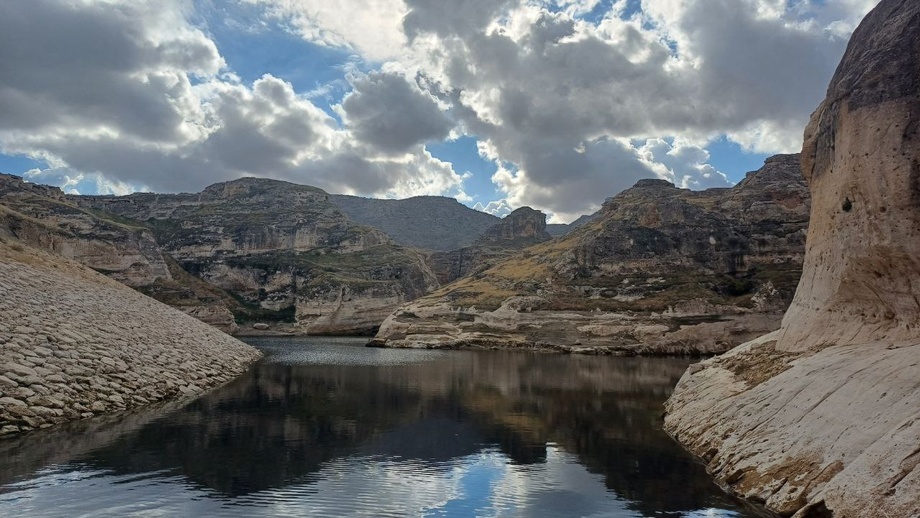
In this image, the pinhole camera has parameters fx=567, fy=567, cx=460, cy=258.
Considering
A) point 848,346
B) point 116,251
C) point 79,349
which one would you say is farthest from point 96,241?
point 848,346

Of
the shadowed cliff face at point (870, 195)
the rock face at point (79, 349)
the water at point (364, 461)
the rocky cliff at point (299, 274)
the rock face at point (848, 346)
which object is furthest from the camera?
the rocky cliff at point (299, 274)

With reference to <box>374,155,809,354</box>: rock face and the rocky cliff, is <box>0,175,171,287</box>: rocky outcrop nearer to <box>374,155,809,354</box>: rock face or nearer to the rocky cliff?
the rocky cliff

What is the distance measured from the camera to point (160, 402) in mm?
33062

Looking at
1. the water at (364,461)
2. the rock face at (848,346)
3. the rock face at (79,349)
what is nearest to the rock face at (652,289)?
the water at (364,461)

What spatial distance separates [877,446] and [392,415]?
78.7 ft

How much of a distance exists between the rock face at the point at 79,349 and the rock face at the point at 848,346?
27863mm

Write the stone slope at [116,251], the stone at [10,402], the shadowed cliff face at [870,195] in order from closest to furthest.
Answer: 1. the shadowed cliff face at [870,195]
2. the stone at [10,402]
3. the stone slope at [116,251]

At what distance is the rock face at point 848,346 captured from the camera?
549 inches

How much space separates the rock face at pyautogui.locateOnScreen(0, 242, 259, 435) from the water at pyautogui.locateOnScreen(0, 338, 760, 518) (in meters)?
1.66

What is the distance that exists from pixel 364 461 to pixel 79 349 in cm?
1821

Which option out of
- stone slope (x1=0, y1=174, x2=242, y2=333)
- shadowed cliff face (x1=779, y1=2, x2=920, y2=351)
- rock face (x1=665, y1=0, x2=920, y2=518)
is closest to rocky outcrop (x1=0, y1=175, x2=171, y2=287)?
stone slope (x1=0, y1=174, x2=242, y2=333)

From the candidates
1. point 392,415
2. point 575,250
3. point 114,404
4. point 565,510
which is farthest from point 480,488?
point 575,250

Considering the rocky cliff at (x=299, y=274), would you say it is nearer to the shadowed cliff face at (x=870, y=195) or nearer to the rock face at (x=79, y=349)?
the rock face at (x=79, y=349)

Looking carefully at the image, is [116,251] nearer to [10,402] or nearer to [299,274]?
[299,274]
